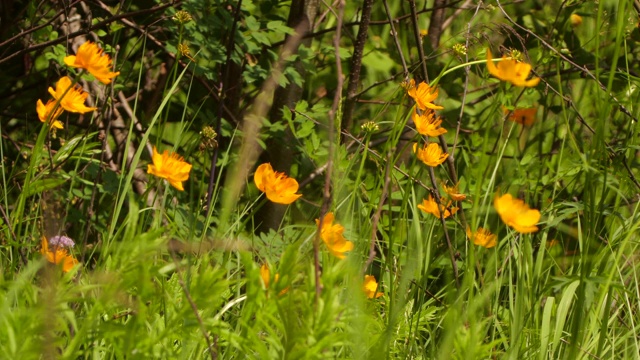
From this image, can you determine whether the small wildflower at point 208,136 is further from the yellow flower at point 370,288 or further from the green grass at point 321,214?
the yellow flower at point 370,288

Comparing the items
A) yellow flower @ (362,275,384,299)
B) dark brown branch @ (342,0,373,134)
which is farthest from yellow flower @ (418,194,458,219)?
dark brown branch @ (342,0,373,134)

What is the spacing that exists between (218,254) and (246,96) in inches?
52.9

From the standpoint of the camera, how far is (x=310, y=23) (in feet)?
9.27

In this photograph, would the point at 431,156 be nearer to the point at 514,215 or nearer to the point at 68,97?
the point at 514,215

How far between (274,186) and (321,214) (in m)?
0.49

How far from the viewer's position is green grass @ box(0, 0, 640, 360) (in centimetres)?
118

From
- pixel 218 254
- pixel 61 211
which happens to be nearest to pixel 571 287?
pixel 218 254

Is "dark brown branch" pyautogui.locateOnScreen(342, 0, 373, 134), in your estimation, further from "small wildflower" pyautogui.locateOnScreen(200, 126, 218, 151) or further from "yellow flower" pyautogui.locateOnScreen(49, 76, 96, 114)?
"yellow flower" pyautogui.locateOnScreen(49, 76, 96, 114)

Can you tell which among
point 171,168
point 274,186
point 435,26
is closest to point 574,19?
point 435,26

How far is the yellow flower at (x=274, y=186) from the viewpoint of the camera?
1.61 m

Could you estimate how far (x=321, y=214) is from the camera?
115 cm

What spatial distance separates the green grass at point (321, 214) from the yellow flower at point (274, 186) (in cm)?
6

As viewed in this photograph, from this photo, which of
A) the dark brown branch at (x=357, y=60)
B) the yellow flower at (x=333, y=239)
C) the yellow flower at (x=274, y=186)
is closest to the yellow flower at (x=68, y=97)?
the yellow flower at (x=274, y=186)

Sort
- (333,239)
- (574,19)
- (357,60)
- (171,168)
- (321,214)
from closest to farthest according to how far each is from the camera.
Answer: (321,214), (333,239), (171,168), (357,60), (574,19)
